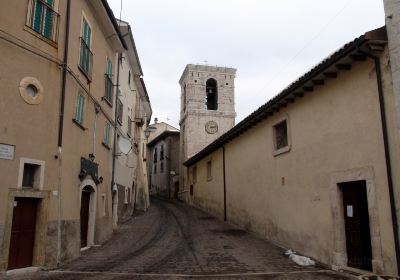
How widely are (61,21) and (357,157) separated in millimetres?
8140

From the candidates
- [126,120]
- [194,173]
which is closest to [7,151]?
[126,120]

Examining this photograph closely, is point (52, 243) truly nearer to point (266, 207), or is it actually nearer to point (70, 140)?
point (70, 140)

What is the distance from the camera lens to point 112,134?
15.6m

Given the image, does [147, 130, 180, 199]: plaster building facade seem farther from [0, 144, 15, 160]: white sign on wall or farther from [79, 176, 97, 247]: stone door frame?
[0, 144, 15, 160]: white sign on wall

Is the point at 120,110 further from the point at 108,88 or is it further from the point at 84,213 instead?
the point at 84,213

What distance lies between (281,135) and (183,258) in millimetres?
5536

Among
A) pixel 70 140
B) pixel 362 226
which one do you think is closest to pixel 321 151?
pixel 362 226

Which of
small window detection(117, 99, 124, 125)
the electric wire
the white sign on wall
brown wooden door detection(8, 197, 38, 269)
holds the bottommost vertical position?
brown wooden door detection(8, 197, 38, 269)

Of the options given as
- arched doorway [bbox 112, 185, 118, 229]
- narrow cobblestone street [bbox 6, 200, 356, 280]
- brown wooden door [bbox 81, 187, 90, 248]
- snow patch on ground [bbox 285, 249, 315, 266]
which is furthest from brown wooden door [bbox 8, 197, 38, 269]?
arched doorway [bbox 112, 185, 118, 229]

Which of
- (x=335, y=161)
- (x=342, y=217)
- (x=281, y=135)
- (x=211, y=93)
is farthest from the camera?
(x=211, y=93)

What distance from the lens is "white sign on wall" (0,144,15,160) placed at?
7.88 m

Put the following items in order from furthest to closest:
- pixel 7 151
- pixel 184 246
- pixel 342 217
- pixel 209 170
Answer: pixel 209 170, pixel 184 246, pixel 342 217, pixel 7 151

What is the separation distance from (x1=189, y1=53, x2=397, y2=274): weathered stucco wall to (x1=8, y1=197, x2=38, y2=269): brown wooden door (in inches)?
287

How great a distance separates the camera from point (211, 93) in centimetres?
3900
